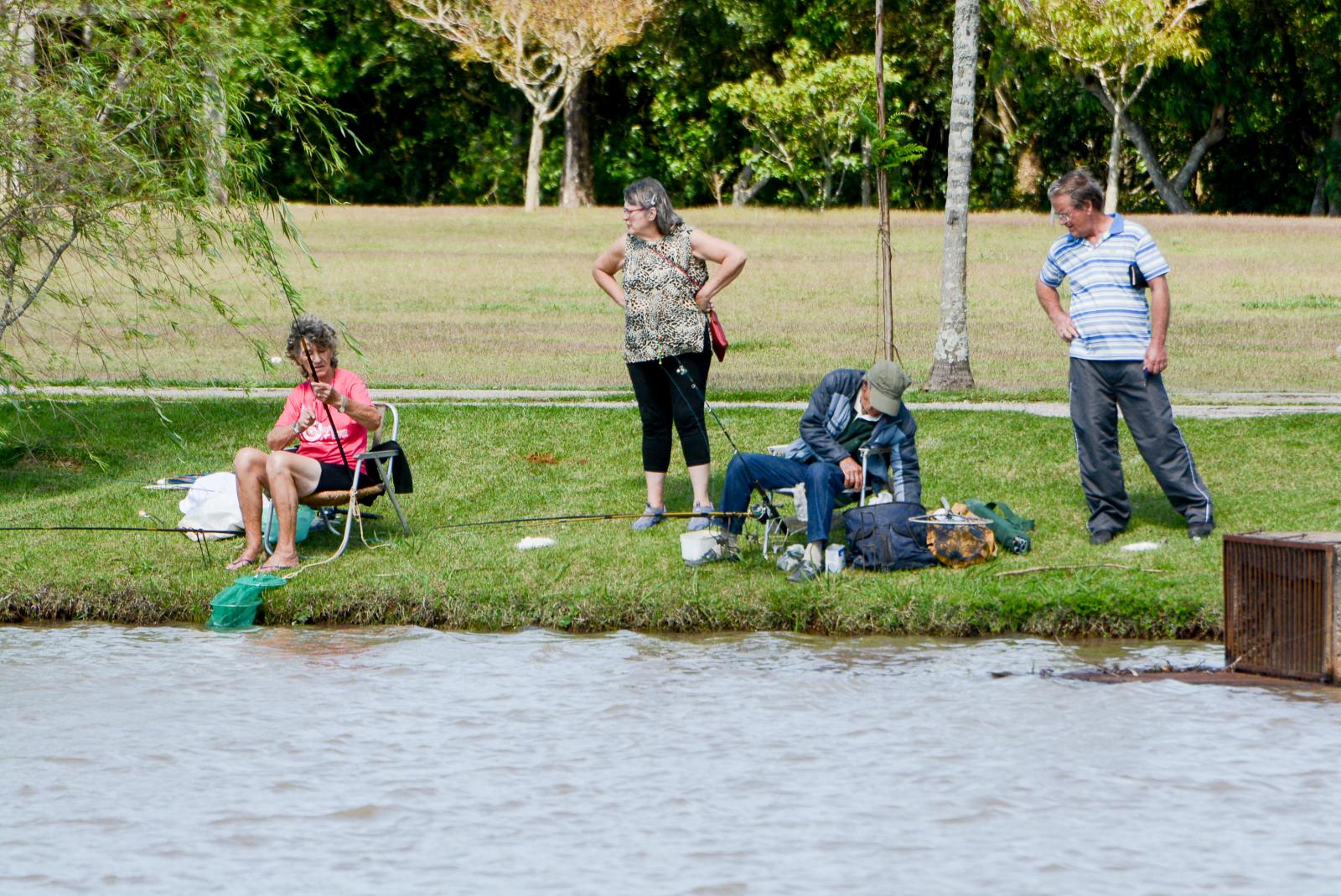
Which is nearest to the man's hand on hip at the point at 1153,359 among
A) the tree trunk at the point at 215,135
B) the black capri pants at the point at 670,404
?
the black capri pants at the point at 670,404

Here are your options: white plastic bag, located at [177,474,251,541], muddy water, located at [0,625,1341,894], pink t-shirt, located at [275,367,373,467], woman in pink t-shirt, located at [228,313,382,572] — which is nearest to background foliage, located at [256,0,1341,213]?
white plastic bag, located at [177,474,251,541]

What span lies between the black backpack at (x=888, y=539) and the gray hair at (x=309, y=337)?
2.63 m

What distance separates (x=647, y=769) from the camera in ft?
19.6

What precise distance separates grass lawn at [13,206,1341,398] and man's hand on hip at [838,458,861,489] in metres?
5.58

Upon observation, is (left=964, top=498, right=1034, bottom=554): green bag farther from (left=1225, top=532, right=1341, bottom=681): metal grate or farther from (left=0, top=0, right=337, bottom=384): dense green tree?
(left=0, top=0, right=337, bottom=384): dense green tree

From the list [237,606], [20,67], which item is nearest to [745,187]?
[20,67]

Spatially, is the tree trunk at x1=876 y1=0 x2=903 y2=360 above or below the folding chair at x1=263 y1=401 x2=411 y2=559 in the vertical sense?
above

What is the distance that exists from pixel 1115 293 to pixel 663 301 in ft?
7.06

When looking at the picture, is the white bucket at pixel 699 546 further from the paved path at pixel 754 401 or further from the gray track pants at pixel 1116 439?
the paved path at pixel 754 401

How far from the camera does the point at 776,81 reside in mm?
42531

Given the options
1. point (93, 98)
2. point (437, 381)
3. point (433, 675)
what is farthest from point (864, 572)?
point (437, 381)

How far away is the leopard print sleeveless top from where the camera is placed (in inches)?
340

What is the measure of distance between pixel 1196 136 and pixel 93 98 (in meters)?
38.4

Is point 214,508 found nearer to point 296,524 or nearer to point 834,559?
point 296,524
